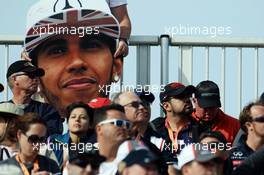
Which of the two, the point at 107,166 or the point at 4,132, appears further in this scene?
the point at 4,132

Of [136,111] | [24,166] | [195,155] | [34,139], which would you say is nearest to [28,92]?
[136,111]

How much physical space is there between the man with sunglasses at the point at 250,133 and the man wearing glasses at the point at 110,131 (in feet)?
3.89

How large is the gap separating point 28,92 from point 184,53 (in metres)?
2.46

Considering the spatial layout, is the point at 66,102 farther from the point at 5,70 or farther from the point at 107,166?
the point at 107,166

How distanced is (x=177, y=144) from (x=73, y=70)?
7.27ft

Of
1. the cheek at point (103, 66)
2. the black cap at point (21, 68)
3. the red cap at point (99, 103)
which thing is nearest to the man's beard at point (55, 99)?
the cheek at point (103, 66)

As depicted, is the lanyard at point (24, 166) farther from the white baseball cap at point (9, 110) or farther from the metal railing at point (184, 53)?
the metal railing at point (184, 53)

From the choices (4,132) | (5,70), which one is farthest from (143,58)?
(4,132)

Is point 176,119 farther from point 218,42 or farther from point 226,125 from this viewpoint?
point 218,42

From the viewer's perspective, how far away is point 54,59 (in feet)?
52.6

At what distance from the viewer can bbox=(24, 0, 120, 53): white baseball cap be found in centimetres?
1603

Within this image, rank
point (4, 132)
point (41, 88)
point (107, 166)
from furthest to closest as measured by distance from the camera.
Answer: point (41, 88)
point (4, 132)
point (107, 166)

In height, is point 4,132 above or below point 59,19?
below

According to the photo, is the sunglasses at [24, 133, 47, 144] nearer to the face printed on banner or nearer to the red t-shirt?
the red t-shirt
